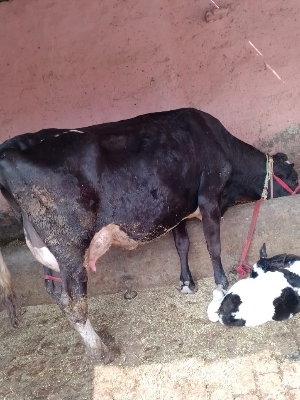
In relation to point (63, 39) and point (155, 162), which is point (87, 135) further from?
point (63, 39)

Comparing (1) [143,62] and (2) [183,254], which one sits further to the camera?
(1) [143,62]

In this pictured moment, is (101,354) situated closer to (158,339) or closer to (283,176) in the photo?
(158,339)

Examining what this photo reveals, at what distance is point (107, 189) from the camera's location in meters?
3.93

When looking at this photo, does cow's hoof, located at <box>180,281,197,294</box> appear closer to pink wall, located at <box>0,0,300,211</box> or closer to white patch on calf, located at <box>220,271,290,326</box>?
white patch on calf, located at <box>220,271,290,326</box>

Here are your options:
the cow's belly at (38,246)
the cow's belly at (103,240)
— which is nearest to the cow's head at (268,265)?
the cow's belly at (103,240)

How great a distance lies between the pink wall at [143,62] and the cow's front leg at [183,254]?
1.80 m

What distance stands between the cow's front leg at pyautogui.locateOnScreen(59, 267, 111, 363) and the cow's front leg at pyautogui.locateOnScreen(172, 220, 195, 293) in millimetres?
1096

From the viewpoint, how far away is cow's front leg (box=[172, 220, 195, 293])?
4.78 metres

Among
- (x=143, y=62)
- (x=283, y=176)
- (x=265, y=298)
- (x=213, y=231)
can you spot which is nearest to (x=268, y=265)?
(x=265, y=298)

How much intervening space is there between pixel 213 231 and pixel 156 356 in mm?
1199

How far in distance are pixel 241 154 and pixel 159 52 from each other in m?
1.66

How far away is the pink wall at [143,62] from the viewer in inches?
223

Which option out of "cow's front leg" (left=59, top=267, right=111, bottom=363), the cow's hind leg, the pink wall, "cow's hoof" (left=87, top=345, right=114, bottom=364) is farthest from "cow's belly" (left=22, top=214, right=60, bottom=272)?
the pink wall

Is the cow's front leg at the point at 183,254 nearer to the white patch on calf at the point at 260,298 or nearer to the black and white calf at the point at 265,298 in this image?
the black and white calf at the point at 265,298
